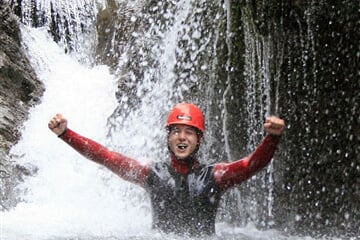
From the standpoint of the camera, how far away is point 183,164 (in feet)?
14.7

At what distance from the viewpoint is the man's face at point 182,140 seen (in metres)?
4.41

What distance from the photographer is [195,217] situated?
4.38m

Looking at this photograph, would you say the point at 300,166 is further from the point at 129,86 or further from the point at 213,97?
the point at 129,86

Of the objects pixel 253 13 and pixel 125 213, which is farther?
pixel 125 213

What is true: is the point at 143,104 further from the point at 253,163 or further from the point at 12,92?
the point at 253,163

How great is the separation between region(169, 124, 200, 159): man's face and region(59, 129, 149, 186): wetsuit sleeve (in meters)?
0.30

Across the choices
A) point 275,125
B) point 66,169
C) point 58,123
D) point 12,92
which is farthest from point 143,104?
point 275,125

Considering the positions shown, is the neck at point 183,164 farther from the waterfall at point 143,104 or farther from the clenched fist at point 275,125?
the clenched fist at point 275,125

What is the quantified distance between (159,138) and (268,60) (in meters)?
2.09

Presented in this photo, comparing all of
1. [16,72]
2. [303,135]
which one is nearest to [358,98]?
[303,135]

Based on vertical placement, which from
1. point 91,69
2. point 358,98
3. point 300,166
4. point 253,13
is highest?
point 91,69

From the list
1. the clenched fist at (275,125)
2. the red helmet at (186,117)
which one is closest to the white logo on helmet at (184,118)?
the red helmet at (186,117)

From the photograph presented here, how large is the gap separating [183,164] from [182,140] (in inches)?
7.4

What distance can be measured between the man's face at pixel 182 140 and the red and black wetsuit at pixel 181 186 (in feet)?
0.33
